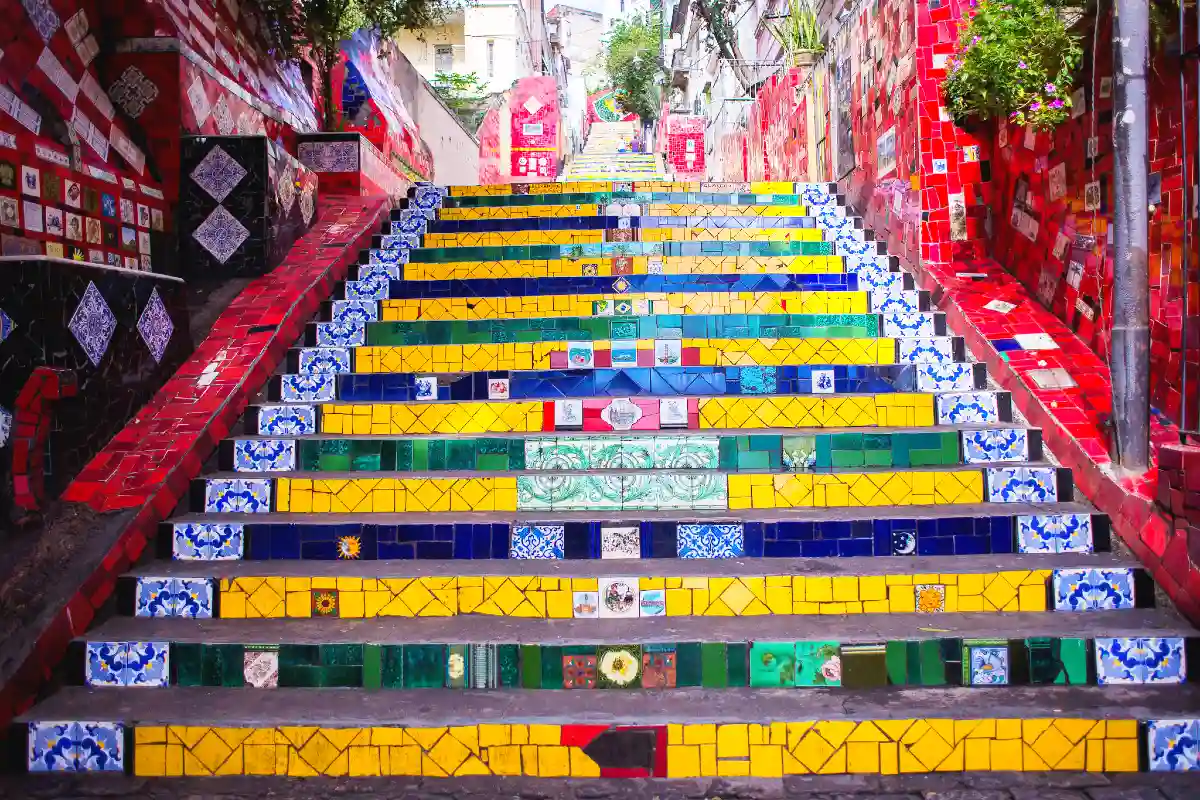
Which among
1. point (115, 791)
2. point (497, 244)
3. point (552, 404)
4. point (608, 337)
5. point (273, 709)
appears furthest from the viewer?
point (497, 244)

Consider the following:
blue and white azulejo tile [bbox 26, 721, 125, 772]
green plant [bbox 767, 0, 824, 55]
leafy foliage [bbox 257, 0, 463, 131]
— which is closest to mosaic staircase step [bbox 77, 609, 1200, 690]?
blue and white azulejo tile [bbox 26, 721, 125, 772]

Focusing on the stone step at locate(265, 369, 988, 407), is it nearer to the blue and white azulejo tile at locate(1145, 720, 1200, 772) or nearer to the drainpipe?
the drainpipe

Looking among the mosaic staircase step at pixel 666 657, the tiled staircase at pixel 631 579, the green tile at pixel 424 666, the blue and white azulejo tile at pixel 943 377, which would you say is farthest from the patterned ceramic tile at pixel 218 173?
the blue and white azulejo tile at pixel 943 377

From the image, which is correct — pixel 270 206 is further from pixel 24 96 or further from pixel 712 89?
pixel 712 89

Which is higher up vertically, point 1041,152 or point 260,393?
point 1041,152

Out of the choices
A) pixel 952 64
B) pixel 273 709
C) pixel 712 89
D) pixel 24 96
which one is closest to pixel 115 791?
pixel 273 709

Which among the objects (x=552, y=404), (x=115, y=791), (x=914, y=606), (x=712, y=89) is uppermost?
(x=712, y=89)

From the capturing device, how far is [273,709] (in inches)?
95.3

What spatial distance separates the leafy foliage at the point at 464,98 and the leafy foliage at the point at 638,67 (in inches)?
327

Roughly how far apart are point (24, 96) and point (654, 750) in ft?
12.7

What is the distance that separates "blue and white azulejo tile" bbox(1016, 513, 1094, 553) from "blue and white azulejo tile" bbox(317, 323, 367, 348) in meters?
3.16

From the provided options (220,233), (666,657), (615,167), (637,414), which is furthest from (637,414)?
(615,167)

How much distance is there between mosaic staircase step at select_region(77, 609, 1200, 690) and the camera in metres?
2.52

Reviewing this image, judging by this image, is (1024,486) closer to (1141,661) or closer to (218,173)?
(1141,661)
